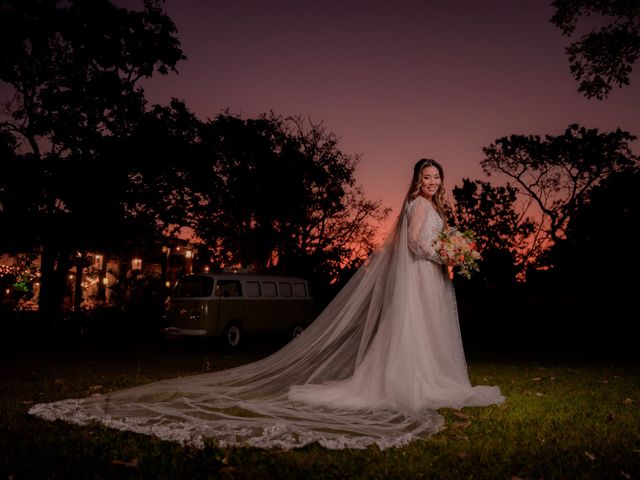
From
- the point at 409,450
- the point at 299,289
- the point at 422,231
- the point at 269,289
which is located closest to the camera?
the point at 409,450

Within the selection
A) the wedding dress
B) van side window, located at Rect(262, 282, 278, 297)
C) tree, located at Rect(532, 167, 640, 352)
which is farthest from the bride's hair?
tree, located at Rect(532, 167, 640, 352)

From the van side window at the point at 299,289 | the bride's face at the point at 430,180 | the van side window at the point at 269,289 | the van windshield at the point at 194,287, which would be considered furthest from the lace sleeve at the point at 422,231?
the van side window at the point at 299,289

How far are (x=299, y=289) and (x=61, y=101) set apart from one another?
391 inches

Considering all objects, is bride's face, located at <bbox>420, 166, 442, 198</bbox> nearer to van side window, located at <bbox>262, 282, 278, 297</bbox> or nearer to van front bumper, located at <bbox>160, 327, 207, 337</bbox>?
van front bumper, located at <bbox>160, 327, 207, 337</bbox>

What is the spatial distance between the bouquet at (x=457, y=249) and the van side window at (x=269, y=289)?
1277 centimetres

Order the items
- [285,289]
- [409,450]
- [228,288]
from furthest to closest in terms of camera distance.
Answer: [285,289], [228,288], [409,450]

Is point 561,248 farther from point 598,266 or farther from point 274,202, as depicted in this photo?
point 274,202

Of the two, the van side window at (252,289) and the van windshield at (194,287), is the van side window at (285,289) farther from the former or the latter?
the van windshield at (194,287)

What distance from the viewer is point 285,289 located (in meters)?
19.6

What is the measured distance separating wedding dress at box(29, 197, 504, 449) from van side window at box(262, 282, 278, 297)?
11625 millimetres

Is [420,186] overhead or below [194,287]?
overhead

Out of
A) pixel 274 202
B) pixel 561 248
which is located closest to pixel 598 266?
pixel 561 248

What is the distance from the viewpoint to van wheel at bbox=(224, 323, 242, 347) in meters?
17.2

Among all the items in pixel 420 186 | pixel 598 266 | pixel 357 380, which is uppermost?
pixel 598 266
